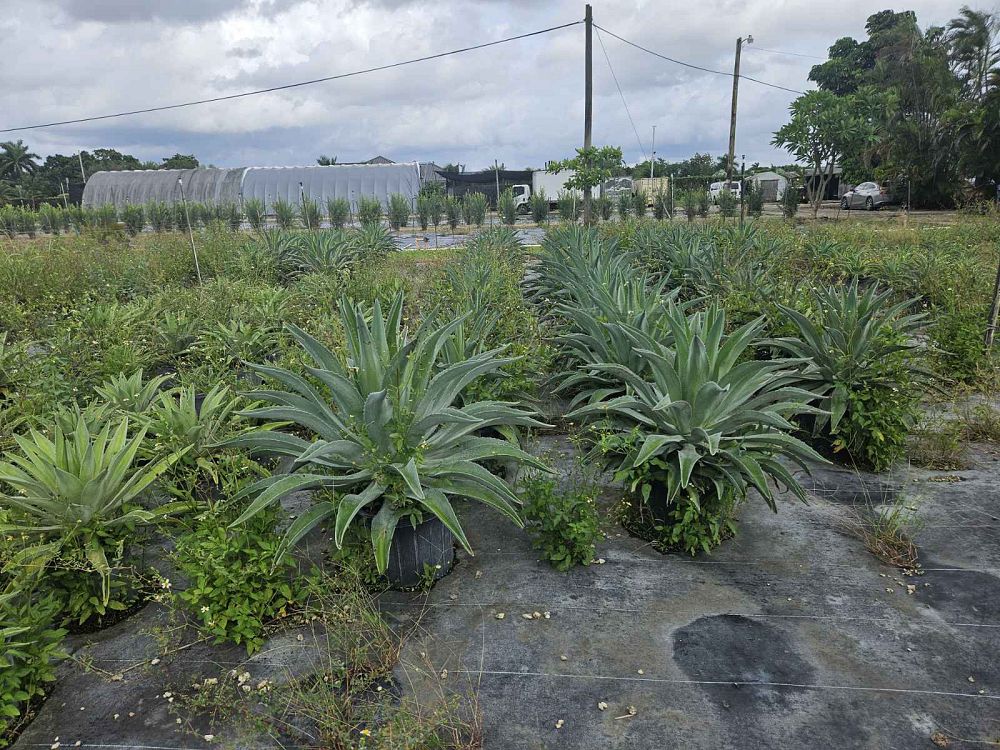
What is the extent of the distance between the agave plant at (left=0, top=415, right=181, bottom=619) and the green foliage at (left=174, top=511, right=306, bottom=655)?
1.21 ft

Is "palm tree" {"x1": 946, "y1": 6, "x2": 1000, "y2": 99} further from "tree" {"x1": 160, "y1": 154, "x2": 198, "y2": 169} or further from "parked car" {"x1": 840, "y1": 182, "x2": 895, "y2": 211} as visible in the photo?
"tree" {"x1": 160, "y1": 154, "x2": 198, "y2": 169}

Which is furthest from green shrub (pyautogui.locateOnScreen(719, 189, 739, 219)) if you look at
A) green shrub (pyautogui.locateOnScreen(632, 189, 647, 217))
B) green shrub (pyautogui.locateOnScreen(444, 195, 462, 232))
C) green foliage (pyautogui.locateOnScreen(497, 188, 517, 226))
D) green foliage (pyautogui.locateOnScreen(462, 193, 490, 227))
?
green shrub (pyautogui.locateOnScreen(444, 195, 462, 232))

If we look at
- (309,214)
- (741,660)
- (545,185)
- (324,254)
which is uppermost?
(545,185)

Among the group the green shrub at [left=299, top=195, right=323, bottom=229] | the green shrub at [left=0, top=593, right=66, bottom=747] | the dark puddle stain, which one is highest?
the green shrub at [left=299, top=195, right=323, bottom=229]

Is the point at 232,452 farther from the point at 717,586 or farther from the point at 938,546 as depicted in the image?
the point at 938,546

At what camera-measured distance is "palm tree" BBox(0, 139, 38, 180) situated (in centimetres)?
5428

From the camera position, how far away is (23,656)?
7.09 ft

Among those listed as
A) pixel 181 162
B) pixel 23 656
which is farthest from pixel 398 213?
pixel 181 162

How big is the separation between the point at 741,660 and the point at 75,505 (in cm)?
291

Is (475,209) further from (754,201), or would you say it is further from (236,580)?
(236,580)

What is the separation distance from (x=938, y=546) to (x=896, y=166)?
31152 millimetres

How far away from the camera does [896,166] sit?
27.9m

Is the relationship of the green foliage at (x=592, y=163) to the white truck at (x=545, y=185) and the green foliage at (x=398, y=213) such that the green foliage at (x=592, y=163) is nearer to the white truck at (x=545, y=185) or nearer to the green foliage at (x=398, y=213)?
the green foliage at (x=398, y=213)

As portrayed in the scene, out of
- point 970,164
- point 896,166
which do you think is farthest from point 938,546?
point 896,166
